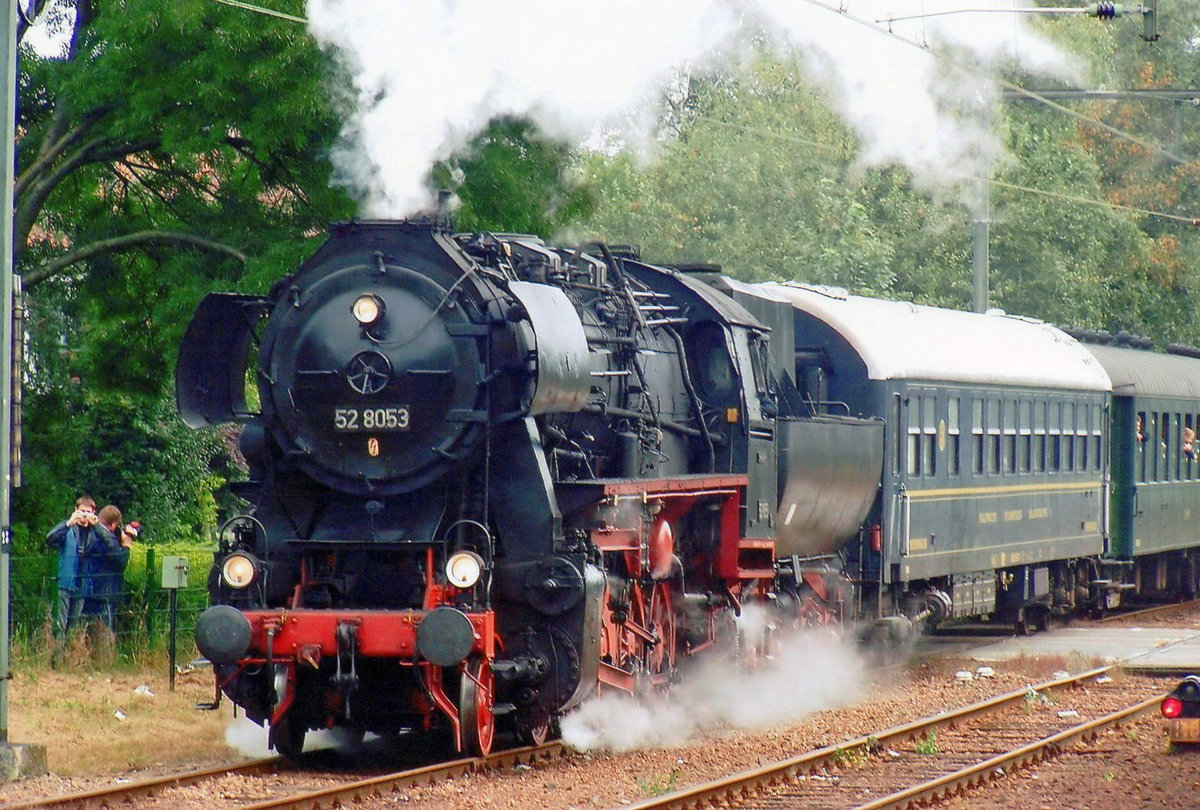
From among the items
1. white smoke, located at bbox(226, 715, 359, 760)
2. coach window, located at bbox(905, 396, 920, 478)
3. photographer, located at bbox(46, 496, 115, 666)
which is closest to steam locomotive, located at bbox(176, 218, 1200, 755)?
white smoke, located at bbox(226, 715, 359, 760)

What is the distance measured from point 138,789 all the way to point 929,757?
15.7 ft

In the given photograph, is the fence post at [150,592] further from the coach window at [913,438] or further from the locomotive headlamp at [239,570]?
the coach window at [913,438]

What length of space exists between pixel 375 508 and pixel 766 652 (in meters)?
4.14

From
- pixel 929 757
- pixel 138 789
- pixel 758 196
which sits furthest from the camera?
pixel 758 196

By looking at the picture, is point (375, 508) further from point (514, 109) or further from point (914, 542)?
point (914, 542)

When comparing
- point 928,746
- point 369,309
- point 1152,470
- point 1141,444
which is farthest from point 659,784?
point 1152,470

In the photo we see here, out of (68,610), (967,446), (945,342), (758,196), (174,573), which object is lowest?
(68,610)

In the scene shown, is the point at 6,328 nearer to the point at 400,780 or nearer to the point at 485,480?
the point at 485,480

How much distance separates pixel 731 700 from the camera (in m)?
12.9

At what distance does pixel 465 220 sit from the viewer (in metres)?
15.2

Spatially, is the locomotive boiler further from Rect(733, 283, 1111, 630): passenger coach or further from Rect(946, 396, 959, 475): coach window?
Rect(946, 396, 959, 475): coach window

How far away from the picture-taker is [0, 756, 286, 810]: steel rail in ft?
28.3

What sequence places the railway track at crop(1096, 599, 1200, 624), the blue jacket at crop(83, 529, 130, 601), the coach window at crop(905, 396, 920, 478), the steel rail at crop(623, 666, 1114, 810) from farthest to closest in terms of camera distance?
the railway track at crop(1096, 599, 1200, 624) → the coach window at crop(905, 396, 920, 478) → the blue jacket at crop(83, 529, 130, 601) → the steel rail at crop(623, 666, 1114, 810)

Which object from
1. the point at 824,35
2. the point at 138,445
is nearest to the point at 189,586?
the point at 138,445
